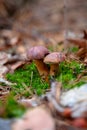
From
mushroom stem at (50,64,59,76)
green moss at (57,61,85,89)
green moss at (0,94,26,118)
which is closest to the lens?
green moss at (0,94,26,118)

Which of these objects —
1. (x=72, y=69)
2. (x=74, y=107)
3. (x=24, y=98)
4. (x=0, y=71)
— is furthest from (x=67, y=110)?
(x=0, y=71)

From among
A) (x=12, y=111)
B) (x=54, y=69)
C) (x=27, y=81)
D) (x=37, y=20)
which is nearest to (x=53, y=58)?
(x=54, y=69)

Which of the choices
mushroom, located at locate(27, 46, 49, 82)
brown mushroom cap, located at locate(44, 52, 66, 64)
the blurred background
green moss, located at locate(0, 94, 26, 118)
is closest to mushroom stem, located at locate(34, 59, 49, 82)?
mushroom, located at locate(27, 46, 49, 82)

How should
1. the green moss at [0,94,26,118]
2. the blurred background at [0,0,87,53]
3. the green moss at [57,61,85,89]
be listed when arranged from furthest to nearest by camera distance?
the blurred background at [0,0,87,53], the green moss at [57,61,85,89], the green moss at [0,94,26,118]

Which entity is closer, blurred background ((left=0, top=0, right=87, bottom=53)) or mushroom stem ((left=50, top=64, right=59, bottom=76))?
mushroom stem ((left=50, top=64, right=59, bottom=76))

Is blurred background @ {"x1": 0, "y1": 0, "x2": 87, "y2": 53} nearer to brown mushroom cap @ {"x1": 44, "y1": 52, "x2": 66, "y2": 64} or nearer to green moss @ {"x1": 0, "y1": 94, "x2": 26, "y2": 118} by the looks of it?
brown mushroom cap @ {"x1": 44, "y1": 52, "x2": 66, "y2": 64}

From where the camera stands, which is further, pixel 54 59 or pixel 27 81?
pixel 27 81

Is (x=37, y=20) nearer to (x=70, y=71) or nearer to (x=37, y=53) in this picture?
(x=70, y=71)

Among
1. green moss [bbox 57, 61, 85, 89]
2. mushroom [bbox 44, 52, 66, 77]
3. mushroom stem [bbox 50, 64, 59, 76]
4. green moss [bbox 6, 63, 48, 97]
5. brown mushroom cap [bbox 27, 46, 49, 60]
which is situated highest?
brown mushroom cap [bbox 27, 46, 49, 60]

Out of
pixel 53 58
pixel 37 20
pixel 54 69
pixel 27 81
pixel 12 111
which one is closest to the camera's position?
pixel 12 111
